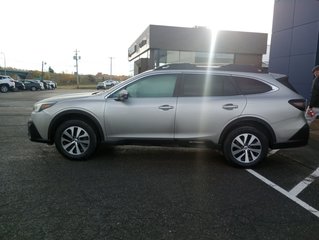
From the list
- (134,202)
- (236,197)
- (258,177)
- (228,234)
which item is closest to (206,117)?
(258,177)

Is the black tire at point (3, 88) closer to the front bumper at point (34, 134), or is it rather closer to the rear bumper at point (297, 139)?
the front bumper at point (34, 134)

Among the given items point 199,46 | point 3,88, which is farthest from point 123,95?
point 3,88

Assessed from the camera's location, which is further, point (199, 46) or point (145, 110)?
point (199, 46)

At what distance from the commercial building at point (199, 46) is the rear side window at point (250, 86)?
22.7 m

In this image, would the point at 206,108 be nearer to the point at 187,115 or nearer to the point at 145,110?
the point at 187,115

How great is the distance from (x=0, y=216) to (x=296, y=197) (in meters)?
3.71

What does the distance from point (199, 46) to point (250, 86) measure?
2380cm

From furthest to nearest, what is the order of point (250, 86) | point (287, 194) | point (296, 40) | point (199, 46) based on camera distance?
1. point (199, 46)
2. point (296, 40)
3. point (250, 86)
4. point (287, 194)

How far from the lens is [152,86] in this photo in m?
5.52

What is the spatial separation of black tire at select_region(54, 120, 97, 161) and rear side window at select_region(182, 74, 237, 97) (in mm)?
1840

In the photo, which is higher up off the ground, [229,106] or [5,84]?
[229,106]

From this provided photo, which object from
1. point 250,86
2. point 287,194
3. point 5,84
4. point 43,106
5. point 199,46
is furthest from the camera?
point 5,84

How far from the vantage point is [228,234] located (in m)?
3.16

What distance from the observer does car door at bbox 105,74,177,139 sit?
5.37m
